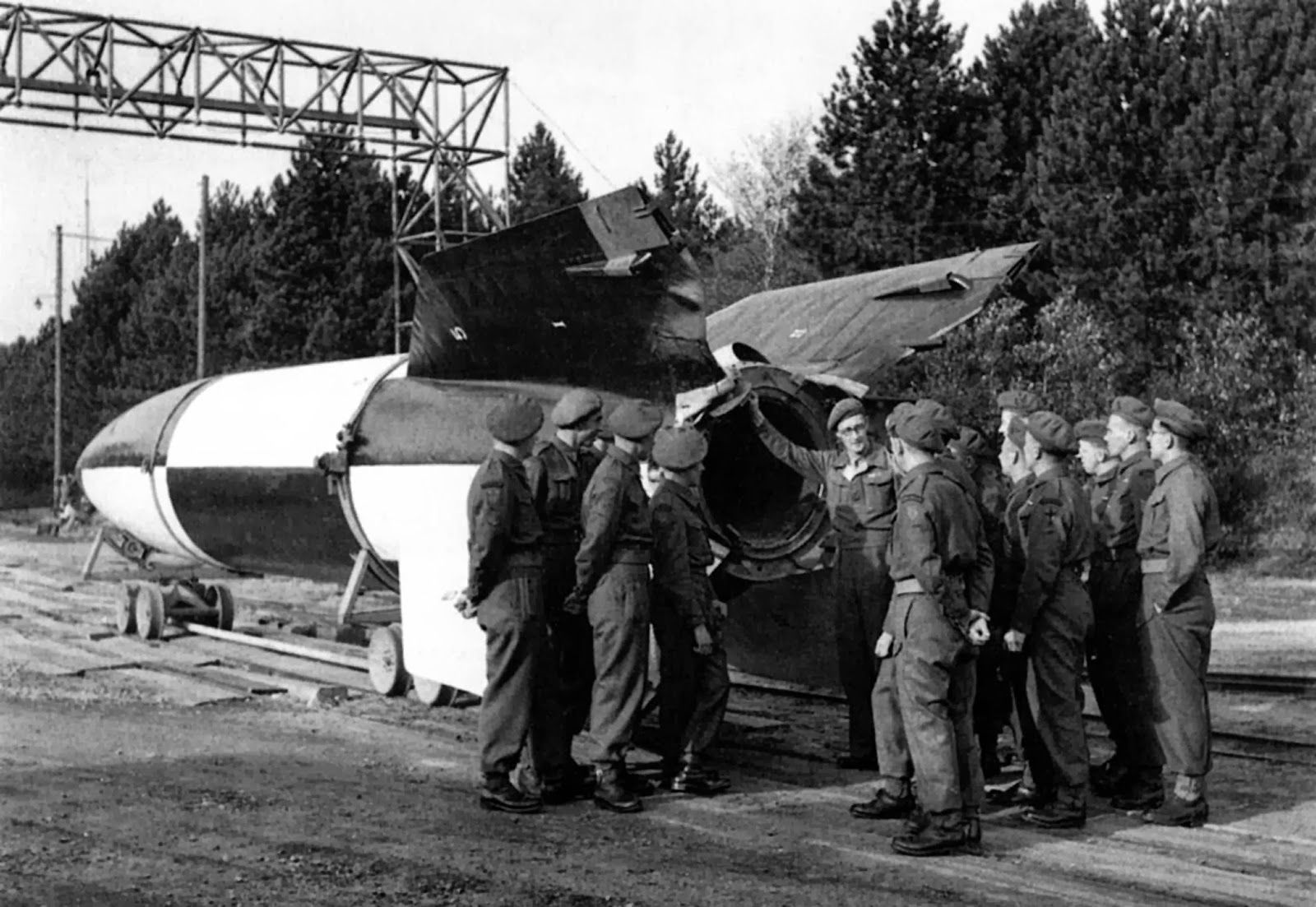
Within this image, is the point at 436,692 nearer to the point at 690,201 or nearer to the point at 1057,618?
the point at 1057,618

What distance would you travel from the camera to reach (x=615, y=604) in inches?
247

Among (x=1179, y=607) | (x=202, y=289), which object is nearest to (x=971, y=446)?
(x=1179, y=607)

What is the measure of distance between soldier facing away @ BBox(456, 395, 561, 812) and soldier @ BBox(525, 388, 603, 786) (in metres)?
0.18

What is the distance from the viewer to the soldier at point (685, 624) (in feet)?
21.2

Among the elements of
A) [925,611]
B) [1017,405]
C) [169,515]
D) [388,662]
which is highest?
[1017,405]

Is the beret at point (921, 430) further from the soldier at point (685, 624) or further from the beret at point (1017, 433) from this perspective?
the soldier at point (685, 624)

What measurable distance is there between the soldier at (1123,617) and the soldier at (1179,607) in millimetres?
114

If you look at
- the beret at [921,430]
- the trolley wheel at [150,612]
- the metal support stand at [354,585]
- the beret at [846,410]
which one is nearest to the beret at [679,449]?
the beret at [846,410]

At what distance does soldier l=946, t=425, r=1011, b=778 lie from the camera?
21.0 ft

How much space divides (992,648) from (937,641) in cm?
104

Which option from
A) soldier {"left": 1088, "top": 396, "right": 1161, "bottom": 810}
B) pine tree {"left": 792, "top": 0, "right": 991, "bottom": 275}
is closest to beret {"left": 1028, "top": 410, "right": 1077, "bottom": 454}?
soldier {"left": 1088, "top": 396, "right": 1161, "bottom": 810}

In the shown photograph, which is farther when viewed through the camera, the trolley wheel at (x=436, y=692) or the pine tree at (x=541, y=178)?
the pine tree at (x=541, y=178)

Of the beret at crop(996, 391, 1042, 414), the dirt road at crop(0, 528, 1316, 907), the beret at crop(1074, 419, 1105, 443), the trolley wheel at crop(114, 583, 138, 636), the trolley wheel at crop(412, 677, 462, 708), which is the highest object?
the beret at crop(996, 391, 1042, 414)

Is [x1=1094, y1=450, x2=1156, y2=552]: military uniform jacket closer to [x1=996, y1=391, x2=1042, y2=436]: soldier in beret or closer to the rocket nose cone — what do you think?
[x1=996, y1=391, x2=1042, y2=436]: soldier in beret
